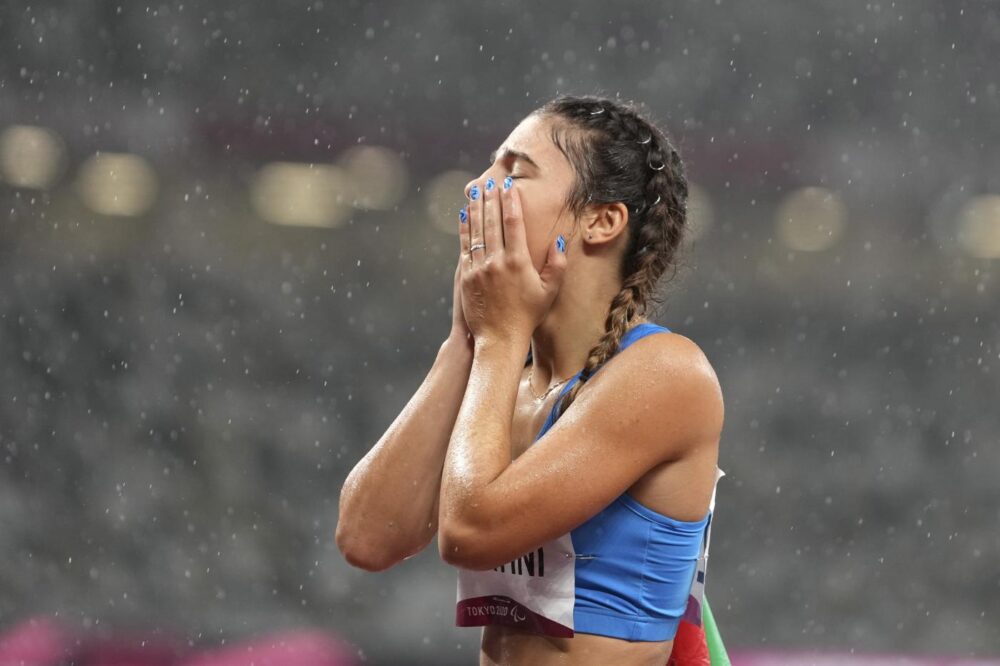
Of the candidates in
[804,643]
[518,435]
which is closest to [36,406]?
[804,643]

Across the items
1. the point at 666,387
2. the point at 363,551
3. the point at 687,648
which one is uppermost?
the point at 666,387

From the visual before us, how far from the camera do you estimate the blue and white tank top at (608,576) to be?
1081 millimetres

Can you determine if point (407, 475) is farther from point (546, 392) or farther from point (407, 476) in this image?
point (546, 392)

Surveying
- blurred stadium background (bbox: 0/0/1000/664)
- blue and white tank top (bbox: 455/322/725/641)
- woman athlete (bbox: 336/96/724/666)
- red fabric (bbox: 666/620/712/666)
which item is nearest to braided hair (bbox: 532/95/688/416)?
woman athlete (bbox: 336/96/724/666)

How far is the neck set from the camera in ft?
3.93

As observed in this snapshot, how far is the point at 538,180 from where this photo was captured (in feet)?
3.80

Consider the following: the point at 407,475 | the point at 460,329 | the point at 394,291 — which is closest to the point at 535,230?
the point at 460,329

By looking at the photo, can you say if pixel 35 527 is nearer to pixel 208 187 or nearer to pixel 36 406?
pixel 36 406

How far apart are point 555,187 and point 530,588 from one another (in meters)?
0.42

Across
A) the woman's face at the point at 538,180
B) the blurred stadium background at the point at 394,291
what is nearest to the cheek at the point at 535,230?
the woman's face at the point at 538,180

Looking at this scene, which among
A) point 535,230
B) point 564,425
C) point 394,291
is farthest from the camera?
point 394,291

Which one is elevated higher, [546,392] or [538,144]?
[538,144]

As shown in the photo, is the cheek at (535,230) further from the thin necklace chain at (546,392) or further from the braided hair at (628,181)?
the thin necklace chain at (546,392)

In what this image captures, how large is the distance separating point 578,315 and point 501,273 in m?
0.15
